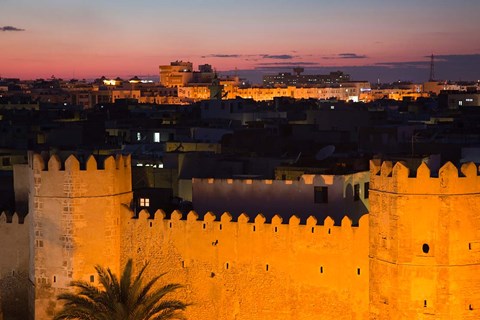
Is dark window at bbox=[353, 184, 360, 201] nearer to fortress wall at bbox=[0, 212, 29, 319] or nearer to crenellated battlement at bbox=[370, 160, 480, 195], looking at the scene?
crenellated battlement at bbox=[370, 160, 480, 195]

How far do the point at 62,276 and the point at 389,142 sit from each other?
27102 mm

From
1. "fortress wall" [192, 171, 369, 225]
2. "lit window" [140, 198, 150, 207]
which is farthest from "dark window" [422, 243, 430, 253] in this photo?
"lit window" [140, 198, 150, 207]

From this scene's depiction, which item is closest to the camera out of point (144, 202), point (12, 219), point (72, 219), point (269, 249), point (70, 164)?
point (269, 249)

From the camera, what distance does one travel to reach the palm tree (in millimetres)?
24516

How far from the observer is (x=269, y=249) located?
79.9 ft

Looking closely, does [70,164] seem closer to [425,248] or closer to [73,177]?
[73,177]

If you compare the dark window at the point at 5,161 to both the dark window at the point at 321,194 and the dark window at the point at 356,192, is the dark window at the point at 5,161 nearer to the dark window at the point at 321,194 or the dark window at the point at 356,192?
the dark window at the point at 356,192

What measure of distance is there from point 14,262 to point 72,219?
3.50 m

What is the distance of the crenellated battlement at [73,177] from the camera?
2527 centimetres

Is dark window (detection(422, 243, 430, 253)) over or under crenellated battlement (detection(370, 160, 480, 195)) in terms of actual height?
under

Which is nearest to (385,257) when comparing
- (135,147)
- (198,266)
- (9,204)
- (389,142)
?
(198,266)

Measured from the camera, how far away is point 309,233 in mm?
23828

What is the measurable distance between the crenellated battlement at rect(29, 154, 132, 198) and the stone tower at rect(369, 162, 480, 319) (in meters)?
7.35

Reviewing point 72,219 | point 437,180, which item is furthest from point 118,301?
point 437,180
